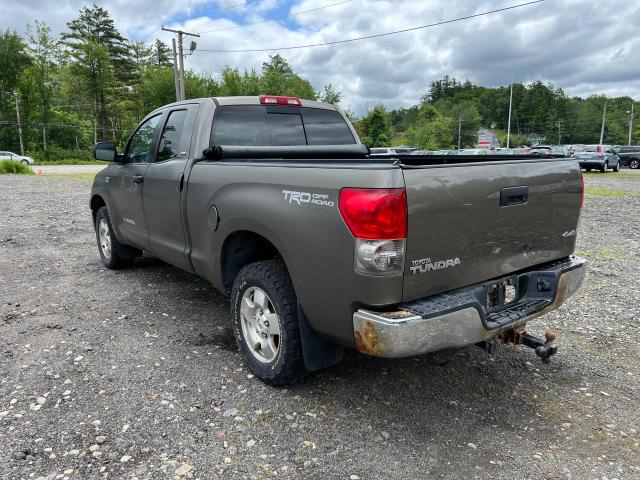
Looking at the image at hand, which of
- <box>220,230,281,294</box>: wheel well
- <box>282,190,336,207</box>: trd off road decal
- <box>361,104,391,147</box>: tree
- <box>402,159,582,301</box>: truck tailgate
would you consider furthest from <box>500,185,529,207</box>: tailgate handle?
<box>361,104,391,147</box>: tree

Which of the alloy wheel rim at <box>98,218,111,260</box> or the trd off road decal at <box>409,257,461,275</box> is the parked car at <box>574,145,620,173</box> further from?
the trd off road decal at <box>409,257,461,275</box>

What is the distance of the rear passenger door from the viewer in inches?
160

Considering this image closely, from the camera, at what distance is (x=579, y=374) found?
11.5 ft

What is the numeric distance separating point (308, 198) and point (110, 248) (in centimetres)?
421

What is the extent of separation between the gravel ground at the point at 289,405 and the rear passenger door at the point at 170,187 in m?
0.70

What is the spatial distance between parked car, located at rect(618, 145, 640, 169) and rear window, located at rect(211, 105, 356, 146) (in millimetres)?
37116

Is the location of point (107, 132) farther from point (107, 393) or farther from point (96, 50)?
point (107, 393)

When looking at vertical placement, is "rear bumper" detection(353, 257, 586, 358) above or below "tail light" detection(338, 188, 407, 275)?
below

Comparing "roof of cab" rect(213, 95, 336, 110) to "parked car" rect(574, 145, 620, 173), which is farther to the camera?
"parked car" rect(574, 145, 620, 173)

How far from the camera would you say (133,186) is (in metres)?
4.91

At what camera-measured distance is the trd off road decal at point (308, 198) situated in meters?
2.57

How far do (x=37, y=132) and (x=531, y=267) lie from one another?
217 feet

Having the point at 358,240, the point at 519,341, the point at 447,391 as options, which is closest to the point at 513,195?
the point at 519,341

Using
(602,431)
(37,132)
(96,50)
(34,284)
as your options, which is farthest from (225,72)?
(602,431)
